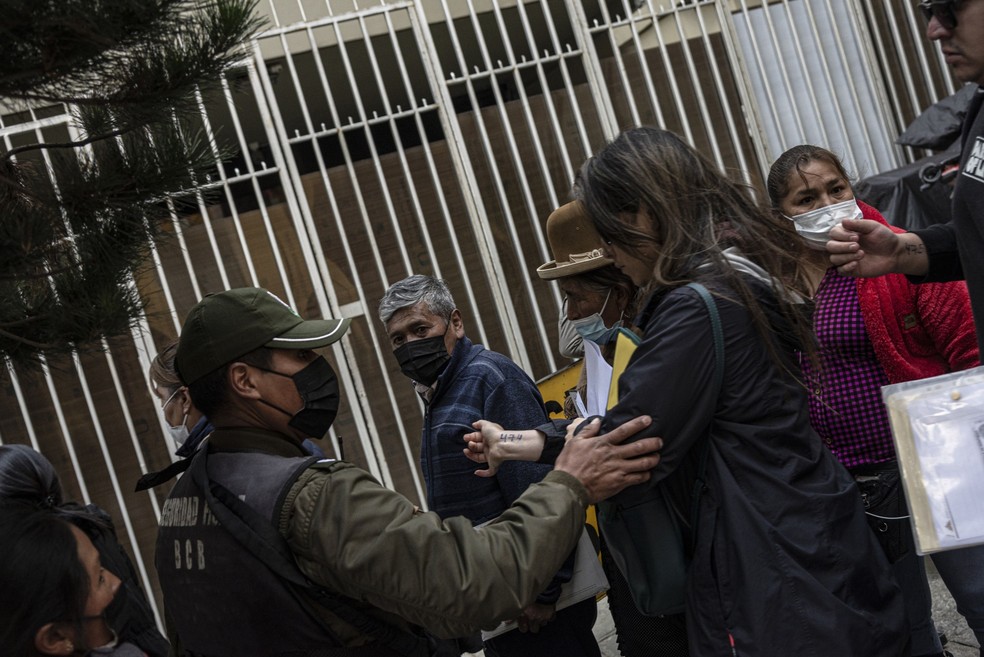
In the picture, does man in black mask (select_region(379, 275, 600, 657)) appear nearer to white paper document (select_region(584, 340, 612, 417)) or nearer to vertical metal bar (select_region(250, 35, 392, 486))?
white paper document (select_region(584, 340, 612, 417))

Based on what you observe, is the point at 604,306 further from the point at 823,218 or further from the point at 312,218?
the point at 312,218

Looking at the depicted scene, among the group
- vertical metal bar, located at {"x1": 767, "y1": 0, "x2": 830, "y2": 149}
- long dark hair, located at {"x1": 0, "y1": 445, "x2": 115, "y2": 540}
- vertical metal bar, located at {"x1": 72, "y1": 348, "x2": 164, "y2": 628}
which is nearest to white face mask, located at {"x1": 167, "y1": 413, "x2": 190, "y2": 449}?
long dark hair, located at {"x1": 0, "y1": 445, "x2": 115, "y2": 540}

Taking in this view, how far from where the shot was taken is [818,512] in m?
2.12

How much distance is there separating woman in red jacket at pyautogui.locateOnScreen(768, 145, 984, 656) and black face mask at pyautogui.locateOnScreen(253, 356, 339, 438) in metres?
1.31

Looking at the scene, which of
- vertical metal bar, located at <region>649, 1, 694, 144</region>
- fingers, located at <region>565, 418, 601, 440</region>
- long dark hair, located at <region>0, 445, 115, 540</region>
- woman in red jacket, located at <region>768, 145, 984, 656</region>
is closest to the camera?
fingers, located at <region>565, 418, 601, 440</region>

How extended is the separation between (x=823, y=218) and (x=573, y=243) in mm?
823

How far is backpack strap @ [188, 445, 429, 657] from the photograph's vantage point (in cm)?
201

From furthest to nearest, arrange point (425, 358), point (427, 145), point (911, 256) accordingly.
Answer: point (427, 145)
point (425, 358)
point (911, 256)

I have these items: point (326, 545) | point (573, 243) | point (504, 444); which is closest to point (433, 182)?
point (573, 243)

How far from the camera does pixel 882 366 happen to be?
2895mm

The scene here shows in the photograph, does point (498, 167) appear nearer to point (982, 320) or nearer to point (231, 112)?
point (231, 112)

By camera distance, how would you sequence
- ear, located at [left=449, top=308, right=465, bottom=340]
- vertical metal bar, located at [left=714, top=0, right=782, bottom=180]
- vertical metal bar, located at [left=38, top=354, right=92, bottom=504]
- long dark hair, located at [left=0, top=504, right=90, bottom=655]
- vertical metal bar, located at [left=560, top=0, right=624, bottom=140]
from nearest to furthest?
long dark hair, located at [left=0, top=504, right=90, bottom=655] < ear, located at [left=449, top=308, right=465, bottom=340] < vertical metal bar, located at [left=38, top=354, right=92, bottom=504] < vertical metal bar, located at [left=560, top=0, right=624, bottom=140] < vertical metal bar, located at [left=714, top=0, right=782, bottom=180]

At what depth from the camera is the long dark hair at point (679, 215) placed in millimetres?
2223

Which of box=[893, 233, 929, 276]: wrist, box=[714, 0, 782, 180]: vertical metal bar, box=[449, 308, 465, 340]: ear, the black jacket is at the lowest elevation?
the black jacket
